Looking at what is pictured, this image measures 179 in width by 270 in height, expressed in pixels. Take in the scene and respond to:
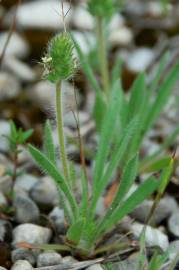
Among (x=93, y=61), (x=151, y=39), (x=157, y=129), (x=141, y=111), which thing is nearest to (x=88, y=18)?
(x=151, y=39)

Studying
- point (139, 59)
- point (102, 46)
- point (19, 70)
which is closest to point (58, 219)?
point (102, 46)

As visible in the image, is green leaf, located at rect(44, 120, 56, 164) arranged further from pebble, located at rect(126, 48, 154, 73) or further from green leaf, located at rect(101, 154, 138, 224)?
pebble, located at rect(126, 48, 154, 73)

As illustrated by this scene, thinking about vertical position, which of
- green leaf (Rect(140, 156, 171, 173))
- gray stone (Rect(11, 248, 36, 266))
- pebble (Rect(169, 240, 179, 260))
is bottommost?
gray stone (Rect(11, 248, 36, 266))

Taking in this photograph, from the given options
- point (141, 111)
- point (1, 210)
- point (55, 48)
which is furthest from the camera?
point (141, 111)

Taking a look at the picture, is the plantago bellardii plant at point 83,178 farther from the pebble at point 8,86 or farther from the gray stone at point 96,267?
the pebble at point 8,86

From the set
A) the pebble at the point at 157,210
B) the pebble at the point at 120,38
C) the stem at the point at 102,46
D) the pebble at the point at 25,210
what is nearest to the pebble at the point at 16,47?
the pebble at the point at 120,38

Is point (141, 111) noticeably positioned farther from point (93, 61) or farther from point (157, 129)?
point (93, 61)

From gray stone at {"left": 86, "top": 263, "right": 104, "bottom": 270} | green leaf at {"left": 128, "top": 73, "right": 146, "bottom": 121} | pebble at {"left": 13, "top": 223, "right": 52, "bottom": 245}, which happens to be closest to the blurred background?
green leaf at {"left": 128, "top": 73, "right": 146, "bottom": 121}
